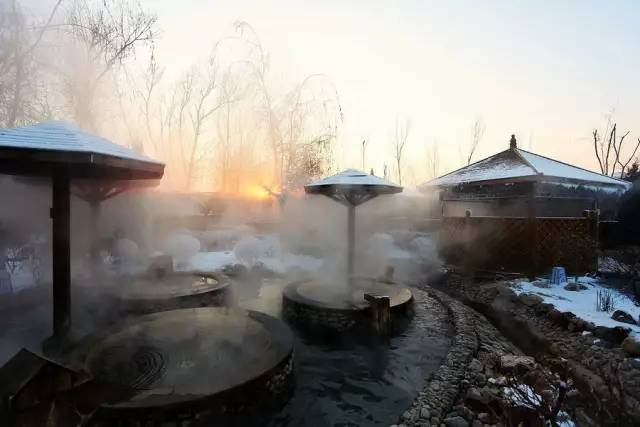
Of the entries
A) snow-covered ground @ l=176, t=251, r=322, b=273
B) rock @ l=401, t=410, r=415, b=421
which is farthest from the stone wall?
snow-covered ground @ l=176, t=251, r=322, b=273

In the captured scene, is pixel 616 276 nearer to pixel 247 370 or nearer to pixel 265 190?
pixel 247 370

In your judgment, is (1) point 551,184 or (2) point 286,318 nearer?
(2) point 286,318

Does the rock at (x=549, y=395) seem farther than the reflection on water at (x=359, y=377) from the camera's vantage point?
Yes

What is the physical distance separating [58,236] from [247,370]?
125 inches

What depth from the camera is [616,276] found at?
9570 millimetres

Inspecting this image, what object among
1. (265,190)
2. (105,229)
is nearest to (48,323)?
(105,229)

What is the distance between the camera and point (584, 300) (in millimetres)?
8000

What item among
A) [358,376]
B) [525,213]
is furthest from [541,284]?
[358,376]

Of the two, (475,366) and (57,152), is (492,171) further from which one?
(57,152)

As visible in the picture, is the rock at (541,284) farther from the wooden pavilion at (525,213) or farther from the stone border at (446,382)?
the stone border at (446,382)

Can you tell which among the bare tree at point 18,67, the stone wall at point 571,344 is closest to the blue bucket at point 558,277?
the stone wall at point 571,344

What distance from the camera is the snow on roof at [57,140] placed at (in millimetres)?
3605

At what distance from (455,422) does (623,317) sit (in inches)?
199

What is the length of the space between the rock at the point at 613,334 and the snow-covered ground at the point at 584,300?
150mm
